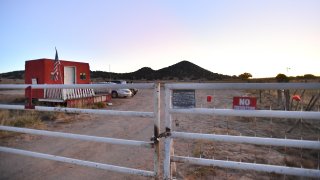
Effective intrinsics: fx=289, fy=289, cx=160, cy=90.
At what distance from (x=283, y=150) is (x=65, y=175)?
5816mm

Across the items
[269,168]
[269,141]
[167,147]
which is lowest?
[269,168]

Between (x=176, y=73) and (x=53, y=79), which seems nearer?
(x=53, y=79)

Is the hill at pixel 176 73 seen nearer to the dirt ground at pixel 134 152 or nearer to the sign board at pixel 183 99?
the dirt ground at pixel 134 152

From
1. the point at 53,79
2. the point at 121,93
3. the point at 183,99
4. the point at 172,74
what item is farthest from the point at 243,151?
the point at 172,74

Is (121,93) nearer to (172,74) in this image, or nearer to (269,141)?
(269,141)

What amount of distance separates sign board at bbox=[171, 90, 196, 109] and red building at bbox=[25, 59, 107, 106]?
16.0m

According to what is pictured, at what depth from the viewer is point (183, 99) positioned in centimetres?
361

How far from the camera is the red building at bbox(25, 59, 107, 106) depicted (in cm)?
1908

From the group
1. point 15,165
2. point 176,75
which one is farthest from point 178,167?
point 176,75

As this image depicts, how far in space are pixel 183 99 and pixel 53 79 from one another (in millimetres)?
19346

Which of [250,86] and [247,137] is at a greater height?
[250,86]

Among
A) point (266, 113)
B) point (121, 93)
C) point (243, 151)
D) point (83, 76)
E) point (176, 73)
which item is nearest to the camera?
point (266, 113)

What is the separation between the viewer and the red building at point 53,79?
19.1m

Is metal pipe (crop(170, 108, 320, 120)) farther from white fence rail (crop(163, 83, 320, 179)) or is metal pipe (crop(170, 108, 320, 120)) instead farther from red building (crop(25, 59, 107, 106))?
red building (crop(25, 59, 107, 106))
